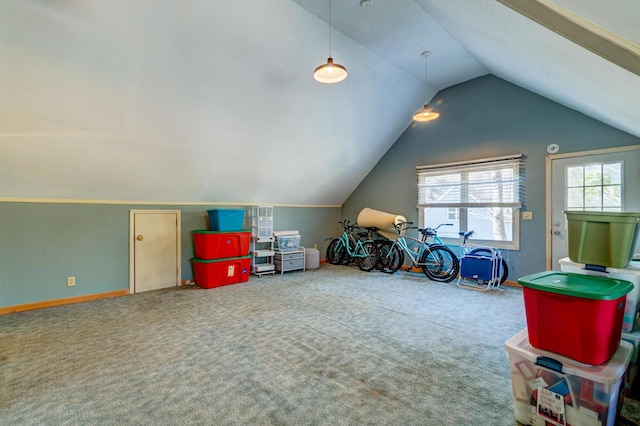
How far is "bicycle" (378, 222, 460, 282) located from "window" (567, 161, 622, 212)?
1.86m

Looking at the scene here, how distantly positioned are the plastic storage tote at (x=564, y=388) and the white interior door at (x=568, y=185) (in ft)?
10.4

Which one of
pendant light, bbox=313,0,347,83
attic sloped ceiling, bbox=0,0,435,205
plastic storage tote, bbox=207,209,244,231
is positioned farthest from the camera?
plastic storage tote, bbox=207,209,244,231

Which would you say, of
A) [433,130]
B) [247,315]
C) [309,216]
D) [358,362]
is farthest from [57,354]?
[433,130]

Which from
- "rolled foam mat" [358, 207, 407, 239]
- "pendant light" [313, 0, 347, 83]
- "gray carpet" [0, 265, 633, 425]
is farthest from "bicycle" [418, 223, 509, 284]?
"pendant light" [313, 0, 347, 83]

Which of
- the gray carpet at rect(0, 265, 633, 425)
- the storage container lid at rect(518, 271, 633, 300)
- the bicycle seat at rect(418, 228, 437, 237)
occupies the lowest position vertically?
the gray carpet at rect(0, 265, 633, 425)

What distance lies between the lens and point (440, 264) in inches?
204

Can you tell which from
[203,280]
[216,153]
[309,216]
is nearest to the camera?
[216,153]

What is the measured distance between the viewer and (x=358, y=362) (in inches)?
94.6

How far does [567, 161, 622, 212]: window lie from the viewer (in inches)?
156

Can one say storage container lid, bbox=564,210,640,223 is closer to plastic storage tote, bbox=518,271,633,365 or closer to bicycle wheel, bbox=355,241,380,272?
plastic storage tote, bbox=518,271,633,365

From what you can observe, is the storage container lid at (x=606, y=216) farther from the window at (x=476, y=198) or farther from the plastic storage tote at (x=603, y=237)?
the window at (x=476, y=198)

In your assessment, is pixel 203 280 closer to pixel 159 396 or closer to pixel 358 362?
pixel 159 396

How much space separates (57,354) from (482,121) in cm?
631

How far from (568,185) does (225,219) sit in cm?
523
